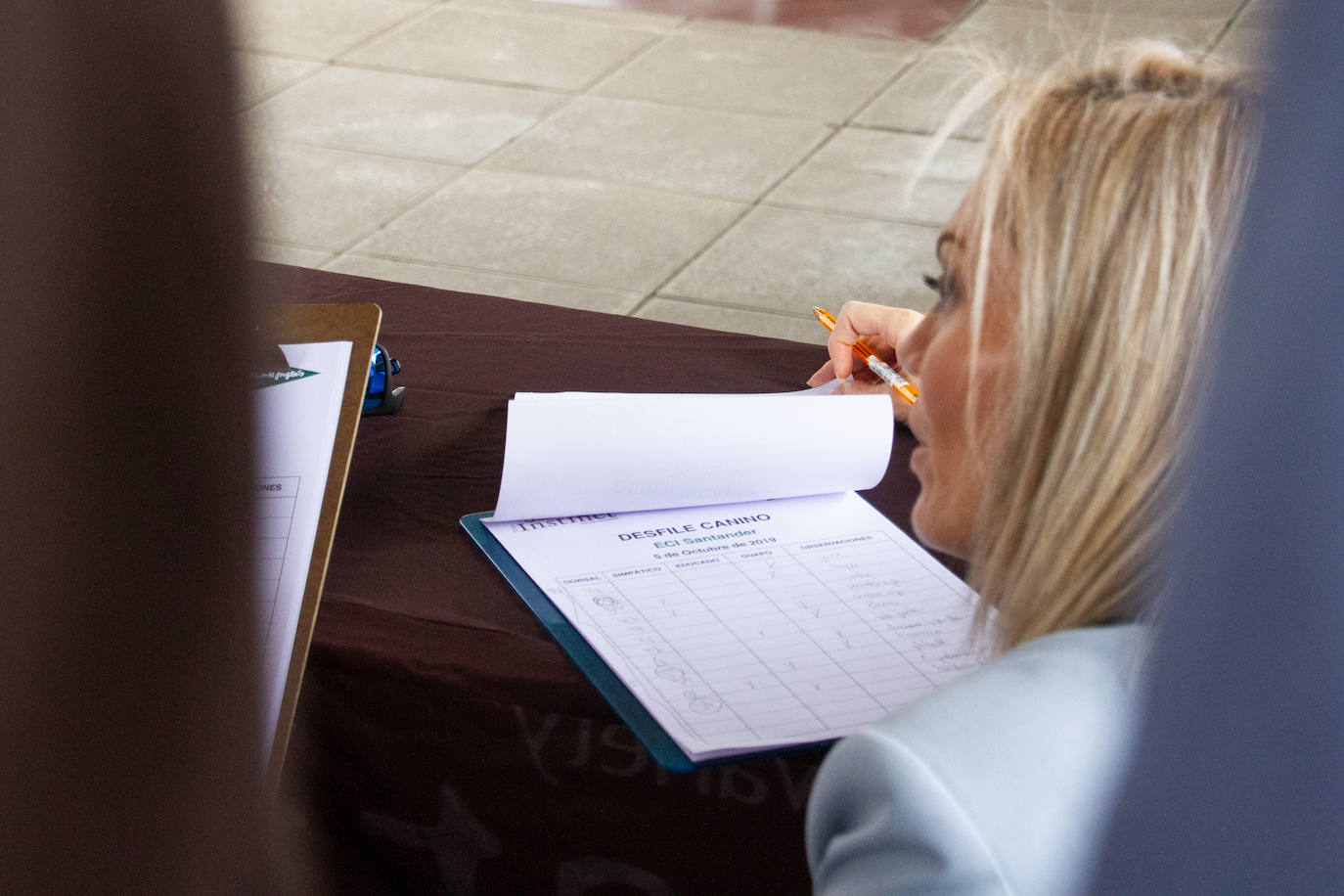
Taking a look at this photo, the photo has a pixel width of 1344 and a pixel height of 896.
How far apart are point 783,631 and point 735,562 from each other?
80mm

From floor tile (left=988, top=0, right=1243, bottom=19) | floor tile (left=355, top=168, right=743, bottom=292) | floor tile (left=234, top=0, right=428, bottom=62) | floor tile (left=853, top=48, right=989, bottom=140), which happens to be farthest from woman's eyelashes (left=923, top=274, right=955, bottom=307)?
floor tile (left=988, top=0, right=1243, bottom=19)

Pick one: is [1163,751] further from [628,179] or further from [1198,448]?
[628,179]

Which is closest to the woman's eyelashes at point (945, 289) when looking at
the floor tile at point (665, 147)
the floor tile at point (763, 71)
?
the floor tile at point (665, 147)

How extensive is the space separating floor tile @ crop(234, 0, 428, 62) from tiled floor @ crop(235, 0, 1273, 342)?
0.01 meters

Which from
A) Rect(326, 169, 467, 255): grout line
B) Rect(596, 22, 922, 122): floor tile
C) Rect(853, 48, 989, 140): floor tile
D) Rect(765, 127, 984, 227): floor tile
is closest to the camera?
Rect(326, 169, 467, 255): grout line

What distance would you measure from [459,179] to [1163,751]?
3.21 m

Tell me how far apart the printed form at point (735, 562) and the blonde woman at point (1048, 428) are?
0.10m

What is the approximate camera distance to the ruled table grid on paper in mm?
750

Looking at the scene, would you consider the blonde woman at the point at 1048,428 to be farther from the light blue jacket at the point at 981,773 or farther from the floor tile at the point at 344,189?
the floor tile at the point at 344,189

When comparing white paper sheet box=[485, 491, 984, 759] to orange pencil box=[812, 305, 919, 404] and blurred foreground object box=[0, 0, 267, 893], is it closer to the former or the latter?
orange pencil box=[812, 305, 919, 404]

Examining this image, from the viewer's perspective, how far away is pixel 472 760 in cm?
81

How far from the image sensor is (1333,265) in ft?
0.27

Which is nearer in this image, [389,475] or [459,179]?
[389,475]

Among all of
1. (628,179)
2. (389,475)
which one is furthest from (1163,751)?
(628,179)
